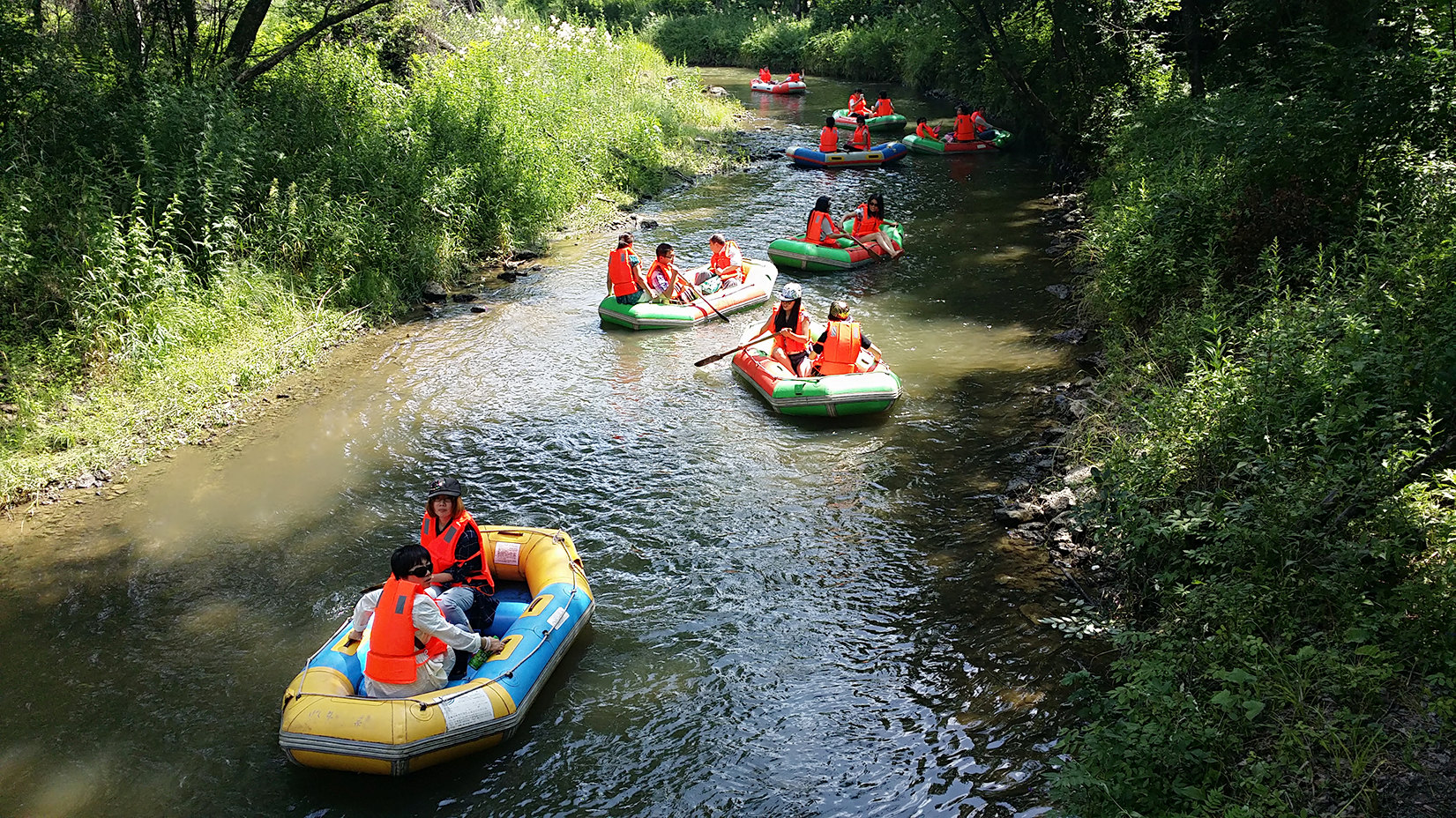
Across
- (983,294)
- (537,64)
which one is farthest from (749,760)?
(537,64)

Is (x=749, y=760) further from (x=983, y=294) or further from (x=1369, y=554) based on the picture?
(x=983, y=294)

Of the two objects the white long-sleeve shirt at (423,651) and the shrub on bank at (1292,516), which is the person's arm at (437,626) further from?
the shrub on bank at (1292,516)

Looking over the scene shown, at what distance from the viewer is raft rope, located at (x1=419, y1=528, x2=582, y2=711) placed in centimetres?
489

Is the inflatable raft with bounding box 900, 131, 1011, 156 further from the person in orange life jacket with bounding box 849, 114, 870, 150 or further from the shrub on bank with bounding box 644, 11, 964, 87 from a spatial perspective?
the shrub on bank with bounding box 644, 11, 964, 87

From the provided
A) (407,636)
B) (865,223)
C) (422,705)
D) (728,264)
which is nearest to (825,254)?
(865,223)

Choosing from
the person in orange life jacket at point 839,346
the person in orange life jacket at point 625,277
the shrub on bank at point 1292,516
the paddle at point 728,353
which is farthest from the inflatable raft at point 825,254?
the shrub on bank at point 1292,516

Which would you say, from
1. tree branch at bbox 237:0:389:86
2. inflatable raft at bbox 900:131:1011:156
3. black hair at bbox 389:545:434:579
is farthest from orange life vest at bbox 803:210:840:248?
black hair at bbox 389:545:434:579

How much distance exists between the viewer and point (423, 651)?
507cm

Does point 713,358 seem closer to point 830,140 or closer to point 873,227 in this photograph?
point 873,227

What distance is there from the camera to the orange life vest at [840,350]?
899 cm

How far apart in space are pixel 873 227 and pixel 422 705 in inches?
411

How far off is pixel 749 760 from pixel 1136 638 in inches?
84.1

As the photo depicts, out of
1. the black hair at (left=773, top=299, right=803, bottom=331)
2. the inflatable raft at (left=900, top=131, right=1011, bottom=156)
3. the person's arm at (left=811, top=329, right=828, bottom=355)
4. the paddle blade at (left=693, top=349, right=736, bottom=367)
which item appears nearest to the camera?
the person's arm at (left=811, top=329, right=828, bottom=355)

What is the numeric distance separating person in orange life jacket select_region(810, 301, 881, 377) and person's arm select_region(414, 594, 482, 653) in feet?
15.9
